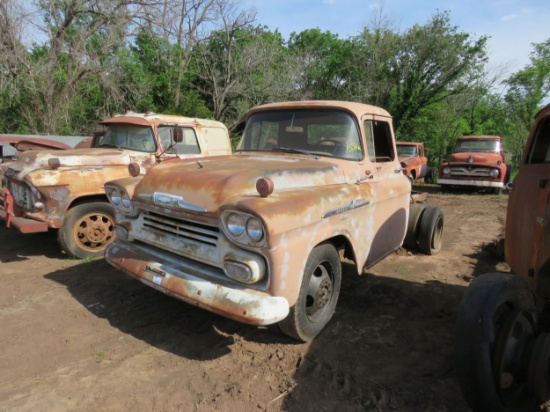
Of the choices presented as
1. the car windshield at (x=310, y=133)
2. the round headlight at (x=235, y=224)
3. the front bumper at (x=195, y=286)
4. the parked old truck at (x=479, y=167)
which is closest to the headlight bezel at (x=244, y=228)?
the round headlight at (x=235, y=224)

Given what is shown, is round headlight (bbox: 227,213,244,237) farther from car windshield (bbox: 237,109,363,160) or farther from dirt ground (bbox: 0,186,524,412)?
Answer: car windshield (bbox: 237,109,363,160)

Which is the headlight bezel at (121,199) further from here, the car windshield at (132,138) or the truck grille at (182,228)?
the car windshield at (132,138)

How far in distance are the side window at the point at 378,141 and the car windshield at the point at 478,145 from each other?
11426 mm

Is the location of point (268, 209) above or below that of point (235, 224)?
above

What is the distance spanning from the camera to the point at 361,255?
365 cm

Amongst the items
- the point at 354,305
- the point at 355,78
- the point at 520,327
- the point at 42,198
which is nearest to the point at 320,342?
the point at 354,305

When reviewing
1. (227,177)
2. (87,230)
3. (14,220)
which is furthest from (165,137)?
(227,177)

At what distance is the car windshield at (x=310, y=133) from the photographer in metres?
3.93

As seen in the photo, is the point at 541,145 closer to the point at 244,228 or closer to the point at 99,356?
the point at 244,228

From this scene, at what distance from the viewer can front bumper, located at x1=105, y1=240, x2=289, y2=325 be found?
2.54 m

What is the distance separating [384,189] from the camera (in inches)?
162

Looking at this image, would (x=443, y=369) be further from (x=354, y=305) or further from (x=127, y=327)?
(x=127, y=327)

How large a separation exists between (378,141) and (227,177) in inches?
86.2

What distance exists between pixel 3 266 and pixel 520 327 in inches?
228
